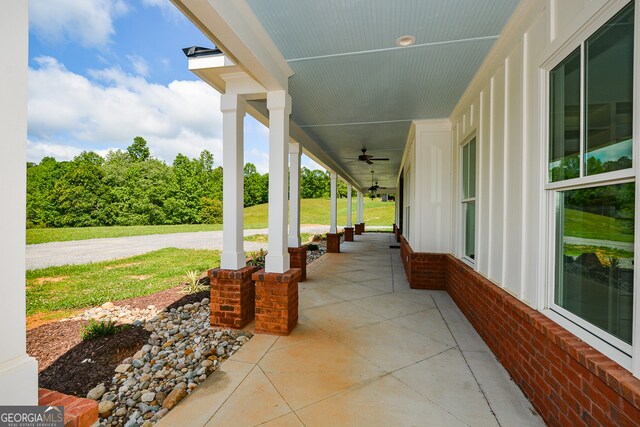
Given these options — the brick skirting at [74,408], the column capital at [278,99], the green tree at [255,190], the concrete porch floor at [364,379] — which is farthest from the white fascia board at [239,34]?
the green tree at [255,190]

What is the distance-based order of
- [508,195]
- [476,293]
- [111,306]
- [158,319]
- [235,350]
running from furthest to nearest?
[111,306] → [158,319] → [476,293] → [235,350] → [508,195]

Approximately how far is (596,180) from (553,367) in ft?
4.18

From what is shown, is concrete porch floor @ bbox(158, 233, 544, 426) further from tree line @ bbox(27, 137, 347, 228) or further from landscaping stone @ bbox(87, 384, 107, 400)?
tree line @ bbox(27, 137, 347, 228)

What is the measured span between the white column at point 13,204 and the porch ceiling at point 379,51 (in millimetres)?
1835

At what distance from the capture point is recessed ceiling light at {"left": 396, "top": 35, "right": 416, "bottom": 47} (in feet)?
8.97

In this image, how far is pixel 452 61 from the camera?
3.22 m

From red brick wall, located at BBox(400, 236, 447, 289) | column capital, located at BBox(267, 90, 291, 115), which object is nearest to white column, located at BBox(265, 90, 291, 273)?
column capital, located at BBox(267, 90, 291, 115)

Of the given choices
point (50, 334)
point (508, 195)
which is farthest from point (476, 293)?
point (50, 334)

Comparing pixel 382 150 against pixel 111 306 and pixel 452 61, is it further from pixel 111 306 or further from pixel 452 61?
pixel 111 306

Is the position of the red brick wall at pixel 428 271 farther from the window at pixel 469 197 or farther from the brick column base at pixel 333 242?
the brick column base at pixel 333 242

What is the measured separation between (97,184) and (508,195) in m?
33.0

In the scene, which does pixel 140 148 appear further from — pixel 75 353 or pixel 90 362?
pixel 90 362

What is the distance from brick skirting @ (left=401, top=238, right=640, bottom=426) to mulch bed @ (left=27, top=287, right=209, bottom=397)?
361cm

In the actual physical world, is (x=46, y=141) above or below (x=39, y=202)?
above
